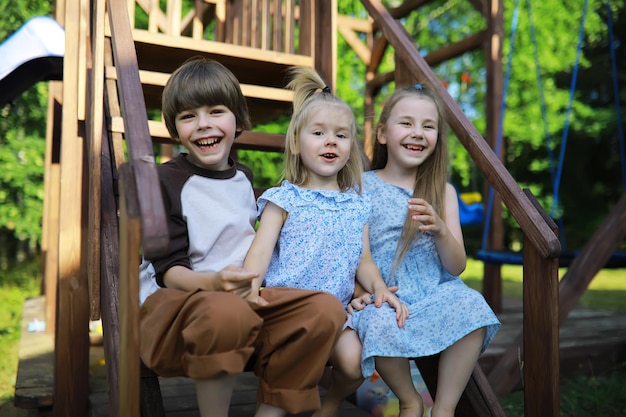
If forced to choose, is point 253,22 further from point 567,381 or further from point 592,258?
point 567,381

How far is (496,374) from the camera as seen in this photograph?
328cm

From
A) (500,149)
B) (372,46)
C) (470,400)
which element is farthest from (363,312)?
(372,46)

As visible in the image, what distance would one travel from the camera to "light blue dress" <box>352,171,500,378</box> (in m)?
2.02

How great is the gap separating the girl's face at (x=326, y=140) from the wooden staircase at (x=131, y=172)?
54cm

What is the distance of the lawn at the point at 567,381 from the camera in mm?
3219

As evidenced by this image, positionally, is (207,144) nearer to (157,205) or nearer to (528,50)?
(157,205)


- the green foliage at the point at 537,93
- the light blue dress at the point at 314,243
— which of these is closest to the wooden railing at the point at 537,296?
the light blue dress at the point at 314,243

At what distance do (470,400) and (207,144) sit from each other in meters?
1.28

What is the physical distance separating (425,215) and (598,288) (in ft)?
25.5

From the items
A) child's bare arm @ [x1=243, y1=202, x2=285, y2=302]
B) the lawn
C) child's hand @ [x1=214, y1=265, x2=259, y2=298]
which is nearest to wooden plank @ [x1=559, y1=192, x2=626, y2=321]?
the lawn

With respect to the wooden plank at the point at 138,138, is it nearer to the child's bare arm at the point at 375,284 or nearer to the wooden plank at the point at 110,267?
the wooden plank at the point at 110,267

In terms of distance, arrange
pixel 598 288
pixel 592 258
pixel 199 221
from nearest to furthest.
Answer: pixel 199 221
pixel 592 258
pixel 598 288

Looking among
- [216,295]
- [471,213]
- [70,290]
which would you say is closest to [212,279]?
[216,295]

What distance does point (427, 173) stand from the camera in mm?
2480
